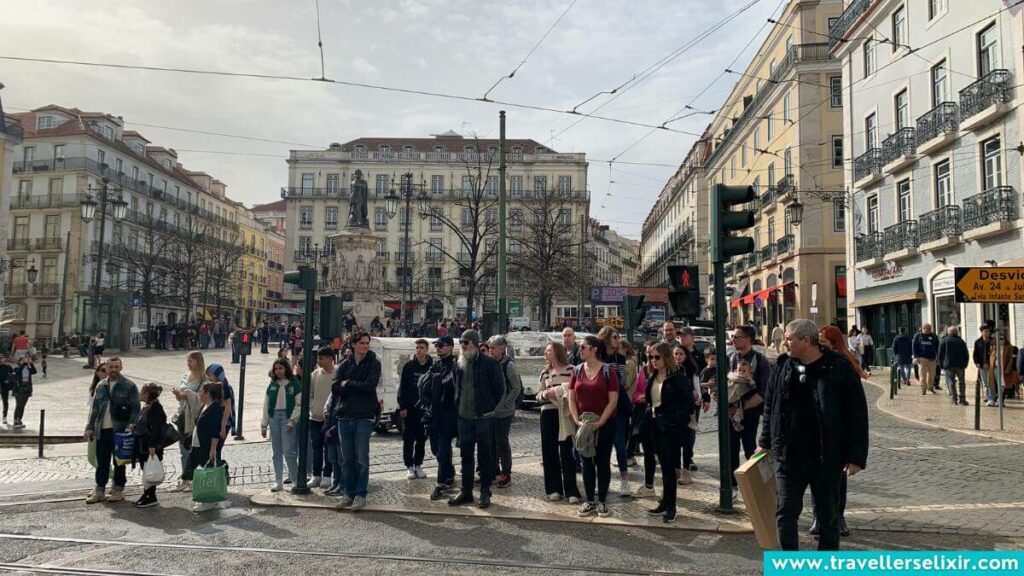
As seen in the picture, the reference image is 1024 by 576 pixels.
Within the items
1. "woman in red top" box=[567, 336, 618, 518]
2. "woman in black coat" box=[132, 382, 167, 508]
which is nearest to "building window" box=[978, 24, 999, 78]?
"woman in red top" box=[567, 336, 618, 518]

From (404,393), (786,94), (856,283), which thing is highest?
(786,94)

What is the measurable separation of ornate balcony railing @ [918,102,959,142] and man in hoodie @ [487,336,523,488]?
62.9 feet

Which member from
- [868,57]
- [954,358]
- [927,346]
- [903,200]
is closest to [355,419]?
[954,358]

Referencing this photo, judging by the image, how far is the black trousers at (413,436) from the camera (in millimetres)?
9164

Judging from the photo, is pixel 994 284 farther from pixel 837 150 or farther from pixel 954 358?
pixel 837 150

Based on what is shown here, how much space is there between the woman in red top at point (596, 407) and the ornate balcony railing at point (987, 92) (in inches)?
704

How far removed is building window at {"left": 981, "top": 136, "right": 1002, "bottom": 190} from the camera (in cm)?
2022

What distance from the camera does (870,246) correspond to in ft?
91.4

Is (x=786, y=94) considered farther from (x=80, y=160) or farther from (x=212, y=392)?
(x=80, y=160)

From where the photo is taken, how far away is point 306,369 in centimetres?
839

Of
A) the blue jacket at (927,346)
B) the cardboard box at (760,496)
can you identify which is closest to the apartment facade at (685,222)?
the blue jacket at (927,346)

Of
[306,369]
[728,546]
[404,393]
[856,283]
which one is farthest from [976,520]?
[856,283]

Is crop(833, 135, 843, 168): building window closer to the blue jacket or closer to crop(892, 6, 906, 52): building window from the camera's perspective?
crop(892, 6, 906, 52): building window

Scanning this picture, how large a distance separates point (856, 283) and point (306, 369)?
2645 cm
